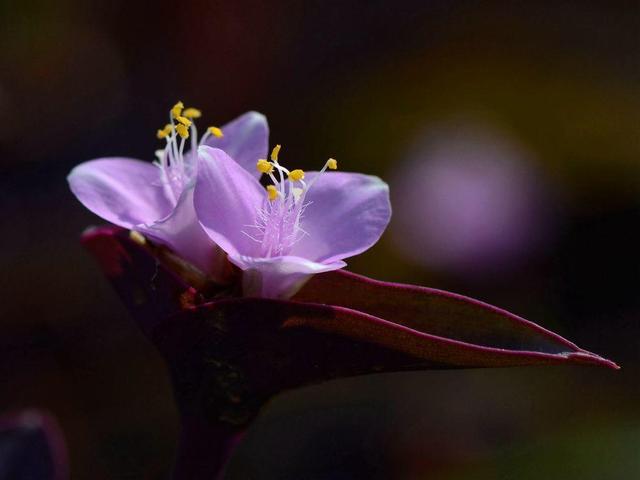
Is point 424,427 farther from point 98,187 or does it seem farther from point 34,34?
point 34,34

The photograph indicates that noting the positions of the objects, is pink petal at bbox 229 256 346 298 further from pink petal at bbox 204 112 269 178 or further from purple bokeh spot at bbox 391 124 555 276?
purple bokeh spot at bbox 391 124 555 276

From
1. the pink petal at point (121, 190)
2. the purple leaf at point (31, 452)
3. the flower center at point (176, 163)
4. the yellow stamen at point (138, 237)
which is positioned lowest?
the purple leaf at point (31, 452)

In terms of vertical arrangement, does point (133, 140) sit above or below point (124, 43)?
below

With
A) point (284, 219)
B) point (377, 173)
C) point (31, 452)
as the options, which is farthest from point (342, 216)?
point (377, 173)

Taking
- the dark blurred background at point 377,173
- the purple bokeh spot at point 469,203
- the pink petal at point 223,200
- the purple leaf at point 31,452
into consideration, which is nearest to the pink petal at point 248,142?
the pink petal at point 223,200

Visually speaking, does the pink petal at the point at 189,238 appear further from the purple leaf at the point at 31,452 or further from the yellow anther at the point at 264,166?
the purple leaf at the point at 31,452

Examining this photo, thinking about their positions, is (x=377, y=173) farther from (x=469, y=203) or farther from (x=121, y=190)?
(x=121, y=190)

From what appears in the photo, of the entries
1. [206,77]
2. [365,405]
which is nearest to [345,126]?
[206,77]
